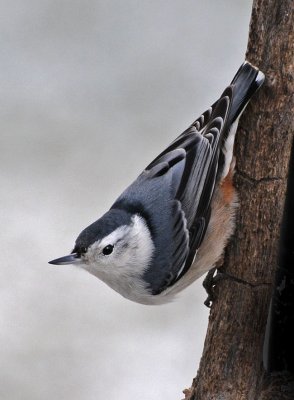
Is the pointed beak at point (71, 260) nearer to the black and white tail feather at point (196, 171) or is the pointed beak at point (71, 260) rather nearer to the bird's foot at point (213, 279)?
the black and white tail feather at point (196, 171)

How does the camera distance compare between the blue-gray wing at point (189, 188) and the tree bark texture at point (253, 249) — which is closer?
the tree bark texture at point (253, 249)

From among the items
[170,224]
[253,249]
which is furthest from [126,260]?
[253,249]

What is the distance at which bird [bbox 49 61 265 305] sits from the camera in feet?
8.77

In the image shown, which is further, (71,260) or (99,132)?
(99,132)

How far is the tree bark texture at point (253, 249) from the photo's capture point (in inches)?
97.9

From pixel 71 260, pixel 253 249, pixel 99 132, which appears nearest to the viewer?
pixel 253 249

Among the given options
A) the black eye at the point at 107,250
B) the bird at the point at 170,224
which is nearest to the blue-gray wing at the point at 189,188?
the bird at the point at 170,224

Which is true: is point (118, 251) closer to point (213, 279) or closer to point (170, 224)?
point (170, 224)

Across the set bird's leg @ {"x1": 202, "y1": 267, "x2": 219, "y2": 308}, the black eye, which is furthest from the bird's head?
bird's leg @ {"x1": 202, "y1": 267, "x2": 219, "y2": 308}

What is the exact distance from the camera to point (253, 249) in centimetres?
256

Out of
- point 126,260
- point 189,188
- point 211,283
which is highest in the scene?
point 189,188

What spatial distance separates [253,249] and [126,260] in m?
0.39

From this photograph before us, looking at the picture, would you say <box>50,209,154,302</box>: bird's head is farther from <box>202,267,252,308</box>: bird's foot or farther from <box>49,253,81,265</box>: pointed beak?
<box>202,267,252,308</box>: bird's foot

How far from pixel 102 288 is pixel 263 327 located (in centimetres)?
198
